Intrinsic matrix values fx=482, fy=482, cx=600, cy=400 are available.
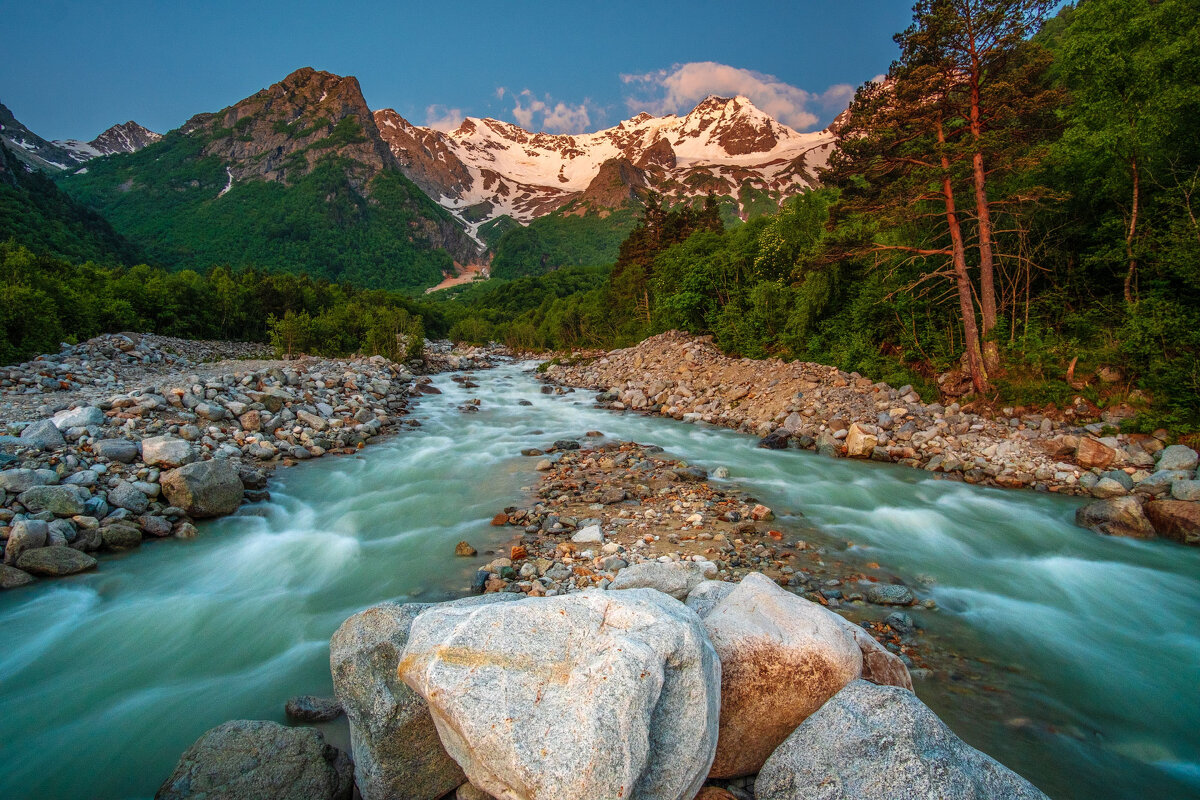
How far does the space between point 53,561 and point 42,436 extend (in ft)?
14.6

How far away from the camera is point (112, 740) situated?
459 centimetres

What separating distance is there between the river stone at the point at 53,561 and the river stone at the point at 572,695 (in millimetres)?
7643

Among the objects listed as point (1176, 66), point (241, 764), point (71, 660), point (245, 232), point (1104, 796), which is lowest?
point (71, 660)

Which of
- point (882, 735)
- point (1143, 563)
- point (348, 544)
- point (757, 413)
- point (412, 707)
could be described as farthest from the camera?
point (757, 413)

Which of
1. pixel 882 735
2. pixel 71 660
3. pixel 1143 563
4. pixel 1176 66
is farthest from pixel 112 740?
pixel 1176 66

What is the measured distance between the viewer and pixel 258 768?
11.2 feet

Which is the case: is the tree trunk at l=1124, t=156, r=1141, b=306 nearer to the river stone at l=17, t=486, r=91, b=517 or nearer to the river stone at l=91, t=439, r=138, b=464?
the river stone at l=17, t=486, r=91, b=517

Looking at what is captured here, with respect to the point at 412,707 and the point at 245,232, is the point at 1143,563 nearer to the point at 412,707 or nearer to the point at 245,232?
the point at 412,707

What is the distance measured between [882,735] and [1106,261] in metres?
16.0

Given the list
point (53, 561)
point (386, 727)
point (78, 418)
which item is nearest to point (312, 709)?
point (386, 727)

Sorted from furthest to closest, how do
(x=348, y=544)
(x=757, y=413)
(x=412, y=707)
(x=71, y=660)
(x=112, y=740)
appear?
(x=757, y=413)
(x=348, y=544)
(x=71, y=660)
(x=112, y=740)
(x=412, y=707)

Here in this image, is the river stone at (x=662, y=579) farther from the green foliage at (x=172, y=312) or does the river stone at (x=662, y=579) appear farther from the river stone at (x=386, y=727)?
the green foliage at (x=172, y=312)

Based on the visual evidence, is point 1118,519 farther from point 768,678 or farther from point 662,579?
point 768,678

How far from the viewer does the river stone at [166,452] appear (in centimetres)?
991
